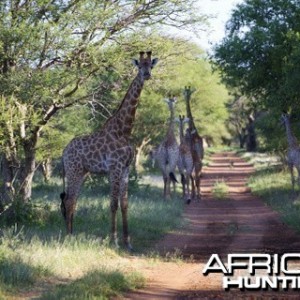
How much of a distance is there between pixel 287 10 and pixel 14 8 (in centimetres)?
917

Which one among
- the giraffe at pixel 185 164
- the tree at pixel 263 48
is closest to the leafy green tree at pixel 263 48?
the tree at pixel 263 48

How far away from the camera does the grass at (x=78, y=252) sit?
9.10 metres

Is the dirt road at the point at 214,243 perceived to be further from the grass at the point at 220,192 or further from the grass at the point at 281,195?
the grass at the point at 220,192

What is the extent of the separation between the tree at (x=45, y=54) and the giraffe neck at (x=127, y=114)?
5.95 feet

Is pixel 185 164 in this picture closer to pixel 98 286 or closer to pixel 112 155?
pixel 112 155

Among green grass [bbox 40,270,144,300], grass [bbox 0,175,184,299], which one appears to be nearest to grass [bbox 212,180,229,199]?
grass [bbox 0,175,184,299]

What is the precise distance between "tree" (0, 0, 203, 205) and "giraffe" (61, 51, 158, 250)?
1.45 meters

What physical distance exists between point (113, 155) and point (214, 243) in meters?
2.80

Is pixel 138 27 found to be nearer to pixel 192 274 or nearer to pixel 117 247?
pixel 117 247

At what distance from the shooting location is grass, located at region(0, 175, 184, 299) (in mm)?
9102

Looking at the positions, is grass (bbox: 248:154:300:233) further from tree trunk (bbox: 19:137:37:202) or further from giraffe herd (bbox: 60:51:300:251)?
tree trunk (bbox: 19:137:37:202)

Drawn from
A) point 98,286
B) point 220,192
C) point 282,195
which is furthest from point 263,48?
point 98,286

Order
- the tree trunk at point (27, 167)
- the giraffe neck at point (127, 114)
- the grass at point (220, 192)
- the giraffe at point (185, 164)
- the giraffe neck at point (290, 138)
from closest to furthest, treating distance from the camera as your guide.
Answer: the giraffe neck at point (127, 114)
the tree trunk at point (27, 167)
the giraffe neck at point (290, 138)
the giraffe at point (185, 164)
the grass at point (220, 192)

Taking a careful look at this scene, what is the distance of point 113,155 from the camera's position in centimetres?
1344
